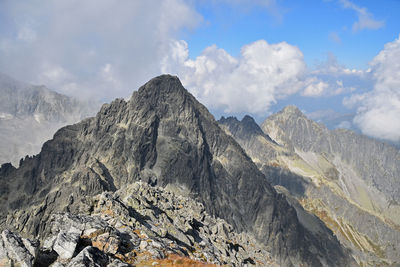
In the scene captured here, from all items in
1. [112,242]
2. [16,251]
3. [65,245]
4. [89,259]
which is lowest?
[89,259]

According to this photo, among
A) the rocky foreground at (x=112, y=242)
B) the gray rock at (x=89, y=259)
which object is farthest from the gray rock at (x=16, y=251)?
the gray rock at (x=89, y=259)

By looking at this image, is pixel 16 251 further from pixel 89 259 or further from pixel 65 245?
pixel 89 259

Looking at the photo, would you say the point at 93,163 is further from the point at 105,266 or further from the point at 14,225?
the point at 105,266

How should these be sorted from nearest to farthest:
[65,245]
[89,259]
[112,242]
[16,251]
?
[16,251], [89,259], [65,245], [112,242]

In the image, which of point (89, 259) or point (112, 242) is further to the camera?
point (112, 242)

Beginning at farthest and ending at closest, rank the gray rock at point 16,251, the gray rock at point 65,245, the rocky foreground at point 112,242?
1. the gray rock at point 65,245
2. the rocky foreground at point 112,242
3. the gray rock at point 16,251

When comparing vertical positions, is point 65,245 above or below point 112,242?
below

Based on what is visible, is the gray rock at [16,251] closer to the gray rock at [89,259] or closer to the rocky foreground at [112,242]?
the rocky foreground at [112,242]


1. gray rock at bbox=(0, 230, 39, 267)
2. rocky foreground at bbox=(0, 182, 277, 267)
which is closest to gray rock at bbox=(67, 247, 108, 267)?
rocky foreground at bbox=(0, 182, 277, 267)

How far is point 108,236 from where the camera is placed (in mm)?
23391

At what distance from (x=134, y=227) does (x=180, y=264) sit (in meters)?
11.0

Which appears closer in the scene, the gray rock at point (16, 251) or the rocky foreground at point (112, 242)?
the gray rock at point (16, 251)

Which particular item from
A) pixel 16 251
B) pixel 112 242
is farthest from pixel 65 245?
pixel 112 242

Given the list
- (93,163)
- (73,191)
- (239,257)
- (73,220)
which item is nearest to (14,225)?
(73,191)
